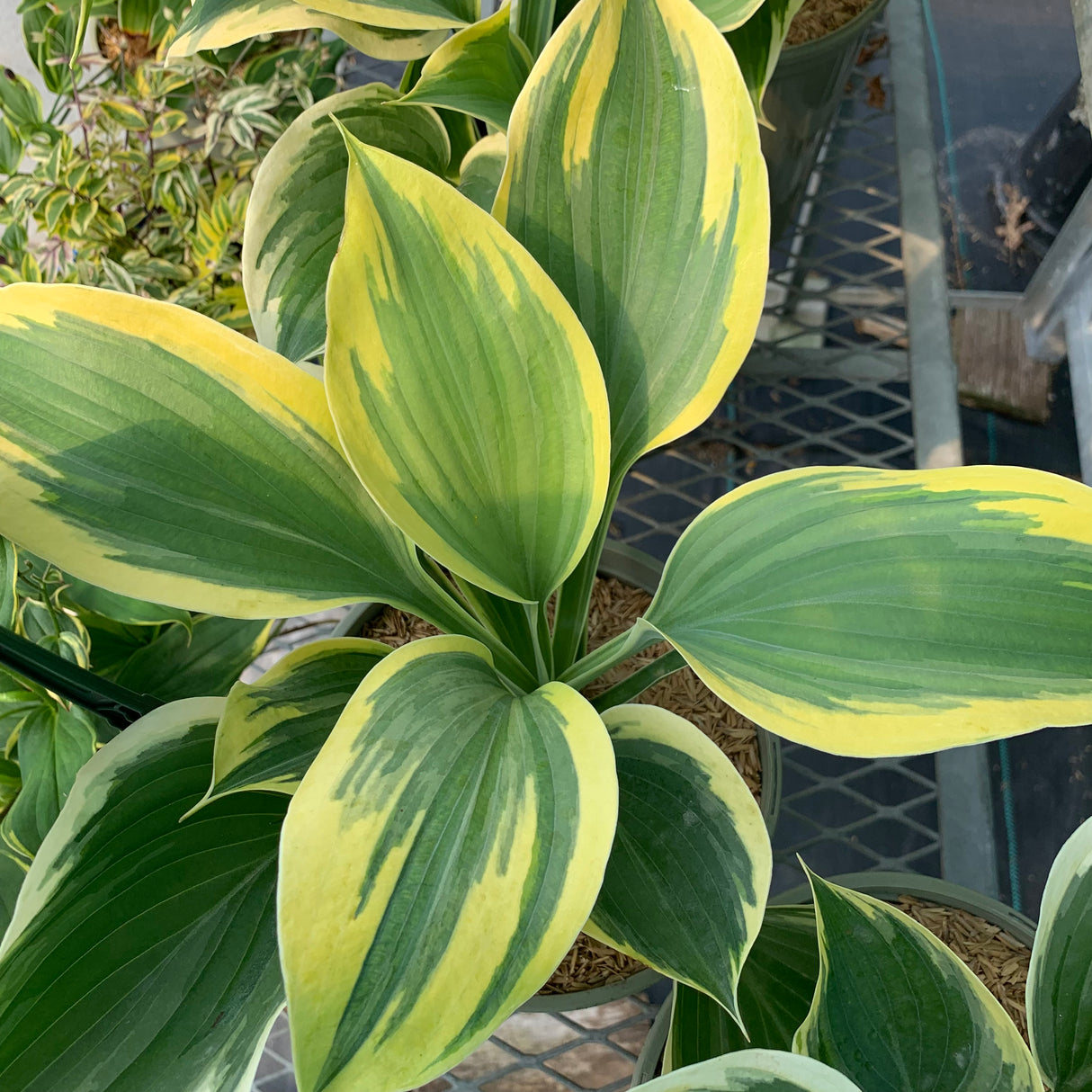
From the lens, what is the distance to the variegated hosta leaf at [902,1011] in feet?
1.30

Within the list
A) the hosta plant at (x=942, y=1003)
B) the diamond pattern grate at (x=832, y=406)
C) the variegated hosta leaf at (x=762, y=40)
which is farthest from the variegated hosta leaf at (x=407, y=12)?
the hosta plant at (x=942, y=1003)

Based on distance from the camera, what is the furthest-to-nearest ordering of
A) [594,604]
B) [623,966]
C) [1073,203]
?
[1073,203]
[594,604]
[623,966]

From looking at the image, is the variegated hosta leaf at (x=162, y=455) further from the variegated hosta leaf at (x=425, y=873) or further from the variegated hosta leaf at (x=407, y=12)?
the variegated hosta leaf at (x=407, y=12)

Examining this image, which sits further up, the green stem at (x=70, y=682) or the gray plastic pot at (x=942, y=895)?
the green stem at (x=70, y=682)

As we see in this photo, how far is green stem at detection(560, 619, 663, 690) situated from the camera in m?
0.45

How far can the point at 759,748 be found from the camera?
0.64 metres

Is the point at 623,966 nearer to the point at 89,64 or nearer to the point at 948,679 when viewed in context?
the point at 948,679

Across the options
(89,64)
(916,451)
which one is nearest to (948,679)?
(916,451)

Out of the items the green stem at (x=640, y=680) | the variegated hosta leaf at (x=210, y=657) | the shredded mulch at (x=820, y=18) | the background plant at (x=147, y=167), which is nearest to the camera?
the green stem at (x=640, y=680)

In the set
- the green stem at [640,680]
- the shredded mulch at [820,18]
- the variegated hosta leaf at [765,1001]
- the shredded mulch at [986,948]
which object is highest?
the shredded mulch at [820,18]

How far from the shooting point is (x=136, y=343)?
37 cm

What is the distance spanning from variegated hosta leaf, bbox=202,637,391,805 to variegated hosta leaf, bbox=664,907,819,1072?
0.23m

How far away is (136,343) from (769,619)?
0.28 meters

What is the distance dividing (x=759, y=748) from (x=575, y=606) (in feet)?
0.64
